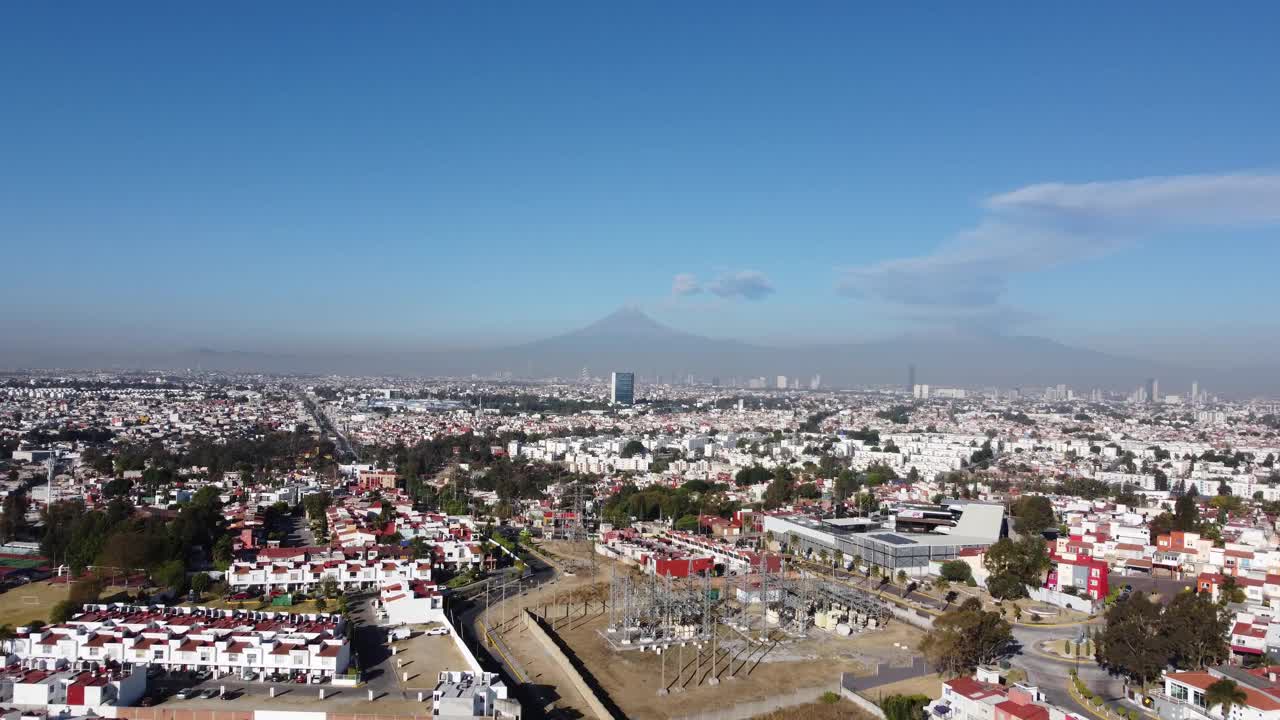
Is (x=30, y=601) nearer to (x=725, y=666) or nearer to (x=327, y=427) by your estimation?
(x=725, y=666)

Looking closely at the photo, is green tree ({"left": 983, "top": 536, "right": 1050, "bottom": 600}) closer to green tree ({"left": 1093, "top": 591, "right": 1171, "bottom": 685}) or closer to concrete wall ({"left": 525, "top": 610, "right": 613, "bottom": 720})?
green tree ({"left": 1093, "top": 591, "right": 1171, "bottom": 685})

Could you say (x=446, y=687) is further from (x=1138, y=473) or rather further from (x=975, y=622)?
(x=1138, y=473)

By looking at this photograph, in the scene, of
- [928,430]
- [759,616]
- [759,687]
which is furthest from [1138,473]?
[759,687]

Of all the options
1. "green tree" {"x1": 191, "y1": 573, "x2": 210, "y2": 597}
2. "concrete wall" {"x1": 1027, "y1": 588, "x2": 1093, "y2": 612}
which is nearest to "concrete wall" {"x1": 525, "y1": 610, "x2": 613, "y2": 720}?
"green tree" {"x1": 191, "y1": 573, "x2": 210, "y2": 597}

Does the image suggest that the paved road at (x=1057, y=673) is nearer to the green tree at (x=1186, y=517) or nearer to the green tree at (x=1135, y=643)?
the green tree at (x=1135, y=643)

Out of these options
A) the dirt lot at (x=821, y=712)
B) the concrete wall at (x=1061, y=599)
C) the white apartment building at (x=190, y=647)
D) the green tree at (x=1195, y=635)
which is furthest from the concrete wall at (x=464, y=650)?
the concrete wall at (x=1061, y=599)

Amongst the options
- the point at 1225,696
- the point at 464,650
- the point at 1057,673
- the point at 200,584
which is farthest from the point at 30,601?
the point at 1225,696
